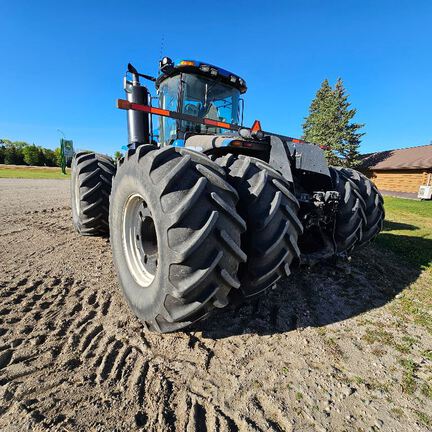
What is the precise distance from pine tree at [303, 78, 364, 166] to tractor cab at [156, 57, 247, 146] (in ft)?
86.9

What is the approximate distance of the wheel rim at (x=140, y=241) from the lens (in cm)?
229

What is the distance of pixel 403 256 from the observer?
437 centimetres

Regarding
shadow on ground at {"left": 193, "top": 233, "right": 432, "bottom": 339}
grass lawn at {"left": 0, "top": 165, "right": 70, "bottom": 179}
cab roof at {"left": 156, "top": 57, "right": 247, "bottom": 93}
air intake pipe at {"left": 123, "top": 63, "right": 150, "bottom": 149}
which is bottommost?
grass lawn at {"left": 0, "top": 165, "right": 70, "bottom": 179}

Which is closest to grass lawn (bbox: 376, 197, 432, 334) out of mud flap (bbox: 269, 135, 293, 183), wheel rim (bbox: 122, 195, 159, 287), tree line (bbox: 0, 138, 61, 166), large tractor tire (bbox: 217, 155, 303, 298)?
large tractor tire (bbox: 217, 155, 303, 298)

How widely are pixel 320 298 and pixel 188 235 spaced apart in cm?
195

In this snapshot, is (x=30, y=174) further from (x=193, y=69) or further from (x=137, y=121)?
(x=193, y=69)

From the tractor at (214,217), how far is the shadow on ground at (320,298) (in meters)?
0.42

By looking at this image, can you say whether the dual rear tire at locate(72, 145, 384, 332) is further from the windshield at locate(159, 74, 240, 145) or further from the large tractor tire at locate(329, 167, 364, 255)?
the windshield at locate(159, 74, 240, 145)

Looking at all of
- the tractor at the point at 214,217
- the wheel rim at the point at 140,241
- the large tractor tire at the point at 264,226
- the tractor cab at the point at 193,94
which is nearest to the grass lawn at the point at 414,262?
the tractor at the point at 214,217

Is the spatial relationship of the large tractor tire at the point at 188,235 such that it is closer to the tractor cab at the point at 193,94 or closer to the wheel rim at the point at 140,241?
the wheel rim at the point at 140,241

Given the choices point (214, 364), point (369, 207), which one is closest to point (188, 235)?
point (214, 364)

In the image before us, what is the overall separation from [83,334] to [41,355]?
0.30 m

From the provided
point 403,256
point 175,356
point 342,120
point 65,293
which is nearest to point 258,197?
point 175,356

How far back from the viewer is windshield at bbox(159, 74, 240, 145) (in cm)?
357
